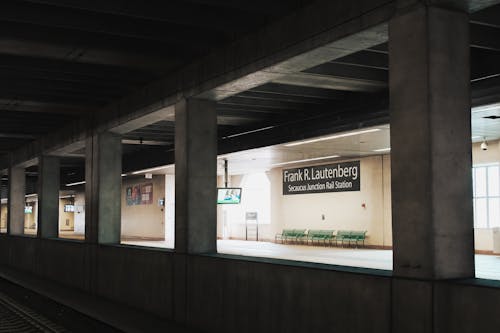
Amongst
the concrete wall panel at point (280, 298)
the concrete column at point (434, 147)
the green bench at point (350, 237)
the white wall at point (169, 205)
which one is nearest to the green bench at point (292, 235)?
the green bench at point (350, 237)

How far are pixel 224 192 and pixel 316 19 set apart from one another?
19.4 m

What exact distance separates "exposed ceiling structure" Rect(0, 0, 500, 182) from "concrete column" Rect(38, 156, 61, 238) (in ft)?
10.0

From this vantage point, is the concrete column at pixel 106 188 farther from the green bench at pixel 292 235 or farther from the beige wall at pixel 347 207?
the green bench at pixel 292 235

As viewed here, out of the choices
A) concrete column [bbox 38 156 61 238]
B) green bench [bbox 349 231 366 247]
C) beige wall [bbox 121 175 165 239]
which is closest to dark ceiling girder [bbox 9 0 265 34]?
concrete column [bbox 38 156 61 238]

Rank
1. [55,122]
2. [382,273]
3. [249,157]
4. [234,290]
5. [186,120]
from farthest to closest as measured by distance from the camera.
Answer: [249,157] < [55,122] < [186,120] < [234,290] < [382,273]

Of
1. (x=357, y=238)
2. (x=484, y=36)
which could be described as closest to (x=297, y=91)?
(x=484, y=36)

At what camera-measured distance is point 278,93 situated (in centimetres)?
1245

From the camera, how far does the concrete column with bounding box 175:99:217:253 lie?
1047 centimetres

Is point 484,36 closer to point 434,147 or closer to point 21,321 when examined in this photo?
point 434,147

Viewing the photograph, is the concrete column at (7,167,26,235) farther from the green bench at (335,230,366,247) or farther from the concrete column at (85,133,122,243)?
the green bench at (335,230,366,247)

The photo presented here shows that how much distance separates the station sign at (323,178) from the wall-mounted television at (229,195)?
410cm

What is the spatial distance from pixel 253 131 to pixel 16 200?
1103 cm

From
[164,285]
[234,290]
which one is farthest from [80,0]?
[164,285]

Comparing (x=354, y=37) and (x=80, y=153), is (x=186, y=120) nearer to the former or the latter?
(x=354, y=37)
